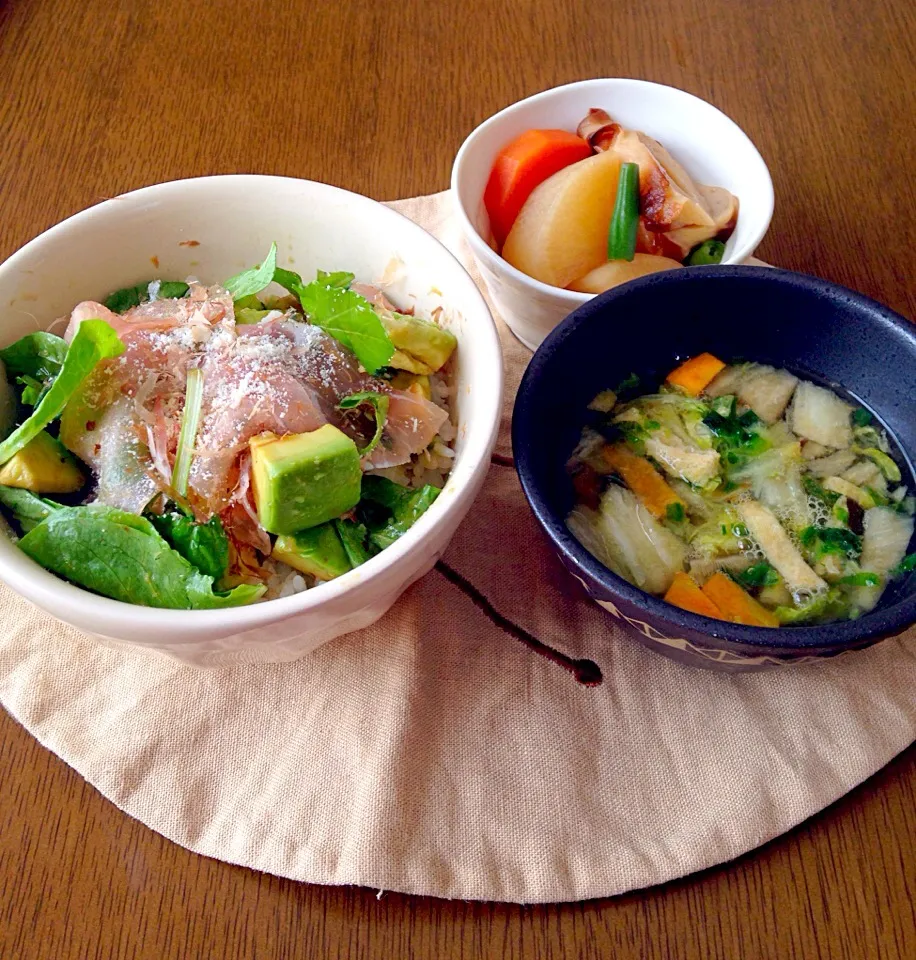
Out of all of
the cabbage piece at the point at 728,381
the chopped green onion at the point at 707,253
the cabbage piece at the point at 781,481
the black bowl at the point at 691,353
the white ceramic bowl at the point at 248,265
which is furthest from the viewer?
the chopped green onion at the point at 707,253

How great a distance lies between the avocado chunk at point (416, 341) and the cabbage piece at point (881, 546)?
521 mm

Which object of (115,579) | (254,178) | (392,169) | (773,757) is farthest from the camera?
(392,169)

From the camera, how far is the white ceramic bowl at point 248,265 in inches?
28.5

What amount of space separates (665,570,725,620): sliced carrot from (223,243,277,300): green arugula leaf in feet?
1.84

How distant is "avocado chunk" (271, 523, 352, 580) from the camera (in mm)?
799

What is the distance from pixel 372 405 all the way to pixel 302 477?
0.17 m

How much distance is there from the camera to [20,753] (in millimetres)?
892

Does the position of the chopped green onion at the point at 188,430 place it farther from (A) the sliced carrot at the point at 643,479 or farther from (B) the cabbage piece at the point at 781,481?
(B) the cabbage piece at the point at 781,481

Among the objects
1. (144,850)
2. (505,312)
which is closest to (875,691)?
(505,312)

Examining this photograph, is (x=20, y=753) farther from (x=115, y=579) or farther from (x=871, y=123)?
(x=871, y=123)

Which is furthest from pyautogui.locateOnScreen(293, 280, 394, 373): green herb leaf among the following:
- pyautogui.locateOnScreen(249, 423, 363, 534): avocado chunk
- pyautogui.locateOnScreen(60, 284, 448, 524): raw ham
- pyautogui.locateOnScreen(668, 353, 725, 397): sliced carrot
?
pyautogui.locateOnScreen(668, 353, 725, 397): sliced carrot

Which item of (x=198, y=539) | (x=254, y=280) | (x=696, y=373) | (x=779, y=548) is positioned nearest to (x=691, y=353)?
(x=696, y=373)

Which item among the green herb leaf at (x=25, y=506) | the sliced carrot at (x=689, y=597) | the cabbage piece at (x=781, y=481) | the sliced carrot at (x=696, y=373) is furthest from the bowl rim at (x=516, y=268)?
the green herb leaf at (x=25, y=506)

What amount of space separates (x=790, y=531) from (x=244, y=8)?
1543 millimetres
